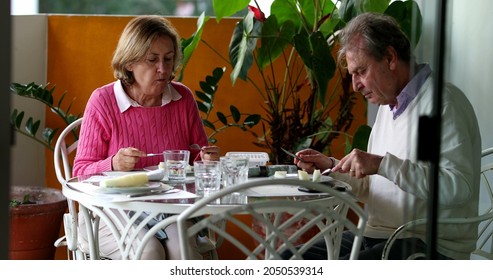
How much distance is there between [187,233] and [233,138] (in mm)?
2515

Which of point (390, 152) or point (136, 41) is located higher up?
point (136, 41)

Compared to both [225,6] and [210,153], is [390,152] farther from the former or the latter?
[225,6]

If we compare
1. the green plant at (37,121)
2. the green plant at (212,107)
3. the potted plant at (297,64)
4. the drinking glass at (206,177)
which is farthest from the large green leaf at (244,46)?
the drinking glass at (206,177)

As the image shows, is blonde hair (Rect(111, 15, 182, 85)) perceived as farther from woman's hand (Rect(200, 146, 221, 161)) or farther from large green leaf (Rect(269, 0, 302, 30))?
large green leaf (Rect(269, 0, 302, 30))

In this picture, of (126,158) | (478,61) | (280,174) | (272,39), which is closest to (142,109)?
(126,158)

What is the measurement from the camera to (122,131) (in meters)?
2.71

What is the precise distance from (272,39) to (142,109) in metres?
1.01

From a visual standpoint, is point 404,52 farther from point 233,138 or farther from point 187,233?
point 233,138

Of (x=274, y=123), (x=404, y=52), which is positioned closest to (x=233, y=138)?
(x=274, y=123)

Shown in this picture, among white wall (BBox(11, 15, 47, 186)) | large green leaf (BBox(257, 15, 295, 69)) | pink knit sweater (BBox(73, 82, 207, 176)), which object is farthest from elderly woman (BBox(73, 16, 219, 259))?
white wall (BBox(11, 15, 47, 186))

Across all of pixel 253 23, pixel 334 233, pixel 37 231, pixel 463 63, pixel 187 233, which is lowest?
pixel 37 231

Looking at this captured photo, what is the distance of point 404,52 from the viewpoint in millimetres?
2242

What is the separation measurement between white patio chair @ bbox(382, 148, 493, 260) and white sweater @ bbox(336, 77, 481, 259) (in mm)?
26

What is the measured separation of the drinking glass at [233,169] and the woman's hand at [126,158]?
Result: 368 mm
